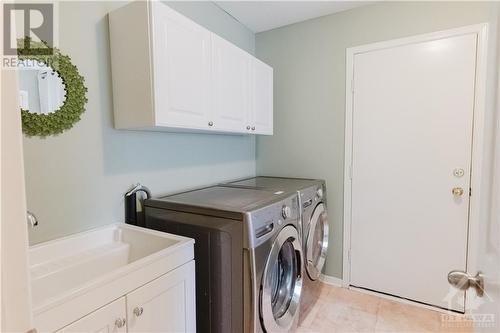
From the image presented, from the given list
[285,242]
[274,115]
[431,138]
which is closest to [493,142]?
[285,242]

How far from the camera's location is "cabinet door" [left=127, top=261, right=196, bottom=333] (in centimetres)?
103

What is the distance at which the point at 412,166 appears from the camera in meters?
2.13

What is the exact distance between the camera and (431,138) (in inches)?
80.7

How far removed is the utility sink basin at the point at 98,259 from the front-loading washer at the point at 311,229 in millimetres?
887

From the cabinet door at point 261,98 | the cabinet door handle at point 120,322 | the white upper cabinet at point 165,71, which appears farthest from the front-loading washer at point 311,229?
the cabinet door handle at point 120,322

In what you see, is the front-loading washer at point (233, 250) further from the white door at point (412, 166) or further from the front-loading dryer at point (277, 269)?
the white door at point (412, 166)

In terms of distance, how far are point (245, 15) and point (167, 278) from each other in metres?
2.25

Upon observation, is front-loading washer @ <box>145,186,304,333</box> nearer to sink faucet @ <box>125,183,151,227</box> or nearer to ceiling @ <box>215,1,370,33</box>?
sink faucet @ <box>125,183,151,227</box>

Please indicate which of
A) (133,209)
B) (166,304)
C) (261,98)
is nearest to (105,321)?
(166,304)

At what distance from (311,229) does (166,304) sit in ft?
4.02

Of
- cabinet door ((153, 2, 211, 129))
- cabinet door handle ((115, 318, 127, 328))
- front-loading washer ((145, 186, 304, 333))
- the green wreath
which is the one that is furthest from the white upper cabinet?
cabinet door handle ((115, 318, 127, 328))

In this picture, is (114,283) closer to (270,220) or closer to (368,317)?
(270,220)

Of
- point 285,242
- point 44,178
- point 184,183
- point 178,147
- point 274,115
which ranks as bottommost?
point 285,242

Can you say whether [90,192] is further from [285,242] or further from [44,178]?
[285,242]
